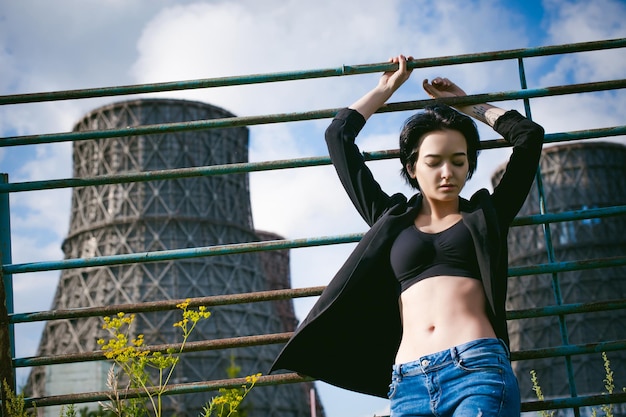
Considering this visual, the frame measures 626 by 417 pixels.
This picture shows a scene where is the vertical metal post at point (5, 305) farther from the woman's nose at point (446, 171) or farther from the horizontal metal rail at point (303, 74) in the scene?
the woman's nose at point (446, 171)

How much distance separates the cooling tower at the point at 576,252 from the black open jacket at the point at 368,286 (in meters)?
26.9

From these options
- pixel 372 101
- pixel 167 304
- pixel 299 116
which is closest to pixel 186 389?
pixel 167 304

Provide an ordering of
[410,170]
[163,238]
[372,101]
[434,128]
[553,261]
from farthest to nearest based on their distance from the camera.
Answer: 1. [163,238]
2. [553,261]
3. [372,101]
4. [410,170]
5. [434,128]

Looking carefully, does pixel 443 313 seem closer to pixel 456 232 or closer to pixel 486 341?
pixel 486 341

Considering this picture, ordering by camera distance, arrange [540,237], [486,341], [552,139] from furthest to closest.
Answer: [540,237] < [552,139] < [486,341]

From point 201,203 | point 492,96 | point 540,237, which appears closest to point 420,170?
point 492,96

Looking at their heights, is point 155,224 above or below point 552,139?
above

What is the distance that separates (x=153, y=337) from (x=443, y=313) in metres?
23.8

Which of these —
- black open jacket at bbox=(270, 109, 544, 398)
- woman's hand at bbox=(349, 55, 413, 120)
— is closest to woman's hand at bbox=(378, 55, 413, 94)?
woman's hand at bbox=(349, 55, 413, 120)

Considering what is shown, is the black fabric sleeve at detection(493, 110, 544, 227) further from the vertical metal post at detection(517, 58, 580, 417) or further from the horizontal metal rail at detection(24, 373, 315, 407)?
the horizontal metal rail at detection(24, 373, 315, 407)

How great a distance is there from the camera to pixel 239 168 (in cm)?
301

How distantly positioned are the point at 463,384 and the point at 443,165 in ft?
2.33

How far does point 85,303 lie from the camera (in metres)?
25.4

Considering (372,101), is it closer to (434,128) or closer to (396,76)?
(396,76)
